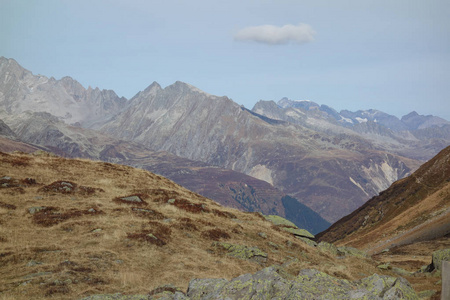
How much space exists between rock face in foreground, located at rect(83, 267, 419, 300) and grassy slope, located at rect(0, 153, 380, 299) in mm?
3947

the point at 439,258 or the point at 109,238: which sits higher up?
the point at 439,258

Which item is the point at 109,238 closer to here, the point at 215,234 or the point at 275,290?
the point at 215,234

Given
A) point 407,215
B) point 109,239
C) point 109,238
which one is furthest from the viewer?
point 407,215

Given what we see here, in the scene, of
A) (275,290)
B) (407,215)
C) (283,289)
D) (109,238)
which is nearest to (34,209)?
(109,238)

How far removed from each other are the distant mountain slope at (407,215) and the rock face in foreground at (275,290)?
6039 centimetres

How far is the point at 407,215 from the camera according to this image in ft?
284

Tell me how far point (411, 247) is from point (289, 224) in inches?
952

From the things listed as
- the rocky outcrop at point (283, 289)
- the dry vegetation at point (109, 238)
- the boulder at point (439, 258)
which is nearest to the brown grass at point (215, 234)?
the dry vegetation at point (109, 238)

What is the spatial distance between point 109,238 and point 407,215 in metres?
80.9

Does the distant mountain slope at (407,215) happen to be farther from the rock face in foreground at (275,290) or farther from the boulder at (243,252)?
the rock face in foreground at (275,290)

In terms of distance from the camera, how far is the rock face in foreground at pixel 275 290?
1466cm

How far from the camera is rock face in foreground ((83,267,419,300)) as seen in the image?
48.1 ft

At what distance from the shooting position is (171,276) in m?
21.8

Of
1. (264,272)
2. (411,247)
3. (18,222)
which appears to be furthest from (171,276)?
(411,247)
